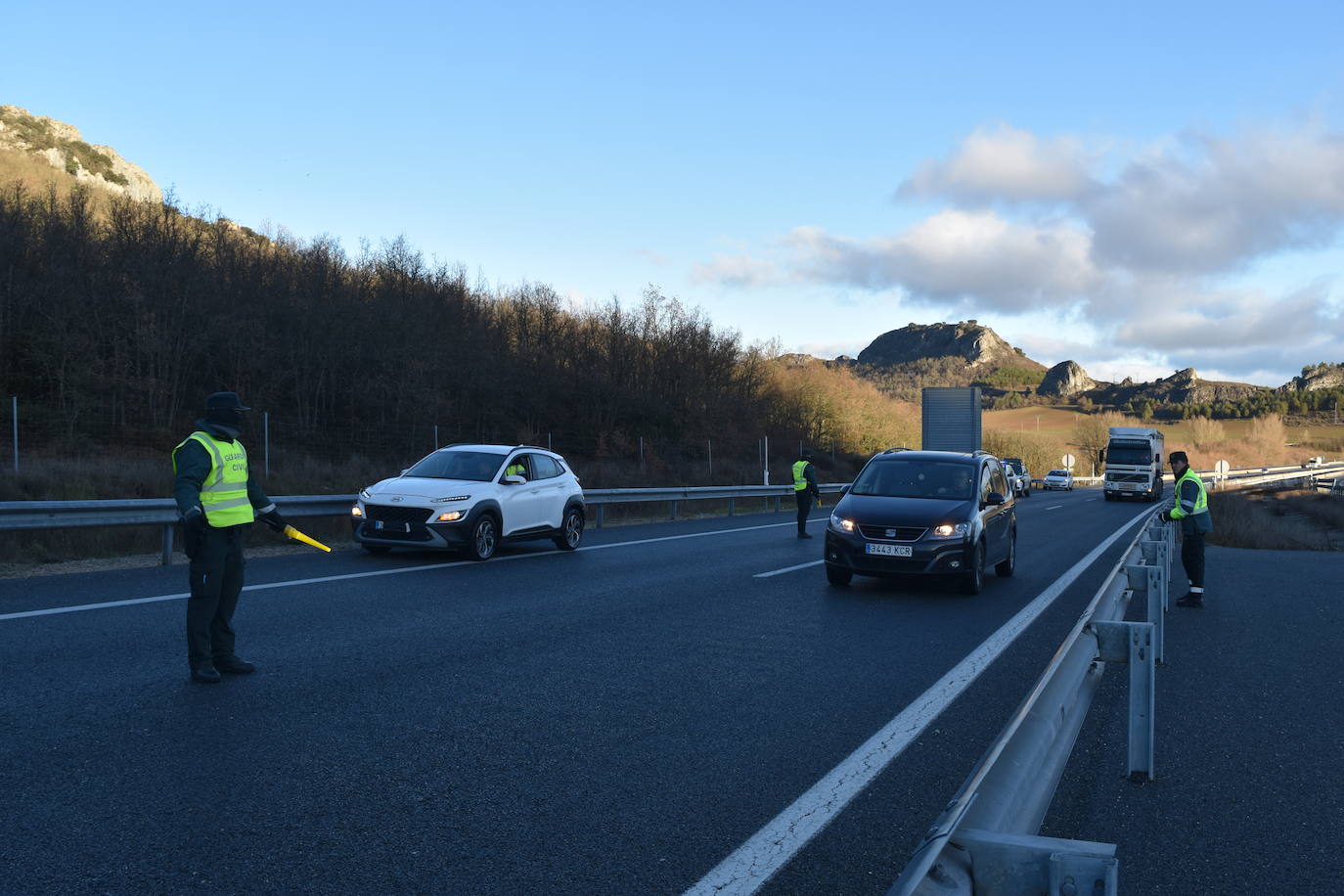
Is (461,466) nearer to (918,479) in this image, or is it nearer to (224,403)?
(918,479)

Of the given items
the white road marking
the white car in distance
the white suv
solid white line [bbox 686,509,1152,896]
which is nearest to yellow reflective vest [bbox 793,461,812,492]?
the white road marking

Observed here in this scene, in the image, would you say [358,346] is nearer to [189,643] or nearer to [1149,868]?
[189,643]

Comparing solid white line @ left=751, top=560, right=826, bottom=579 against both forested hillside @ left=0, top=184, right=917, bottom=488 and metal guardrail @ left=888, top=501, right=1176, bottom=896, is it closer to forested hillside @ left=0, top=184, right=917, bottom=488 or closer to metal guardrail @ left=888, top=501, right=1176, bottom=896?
metal guardrail @ left=888, top=501, right=1176, bottom=896

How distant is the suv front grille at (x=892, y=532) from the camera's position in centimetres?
1184

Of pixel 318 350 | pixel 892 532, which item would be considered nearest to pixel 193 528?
pixel 892 532

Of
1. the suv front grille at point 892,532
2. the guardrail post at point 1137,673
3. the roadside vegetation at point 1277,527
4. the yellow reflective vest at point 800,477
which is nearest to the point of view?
the guardrail post at point 1137,673

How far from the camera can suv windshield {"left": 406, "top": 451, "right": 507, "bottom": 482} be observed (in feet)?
51.4

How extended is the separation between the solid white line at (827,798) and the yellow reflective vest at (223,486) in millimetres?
4234

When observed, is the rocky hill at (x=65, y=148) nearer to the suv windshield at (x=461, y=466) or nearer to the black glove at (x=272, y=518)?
the suv windshield at (x=461, y=466)

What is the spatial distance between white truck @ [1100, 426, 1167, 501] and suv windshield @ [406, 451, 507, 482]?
39441 millimetres

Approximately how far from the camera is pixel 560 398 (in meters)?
50.4

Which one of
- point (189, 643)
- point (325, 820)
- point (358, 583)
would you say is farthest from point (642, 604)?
point (325, 820)

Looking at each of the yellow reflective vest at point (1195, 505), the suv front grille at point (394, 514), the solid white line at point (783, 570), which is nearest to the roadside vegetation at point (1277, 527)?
the yellow reflective vest at point (1195, 505)

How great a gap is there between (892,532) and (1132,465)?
136 ft
